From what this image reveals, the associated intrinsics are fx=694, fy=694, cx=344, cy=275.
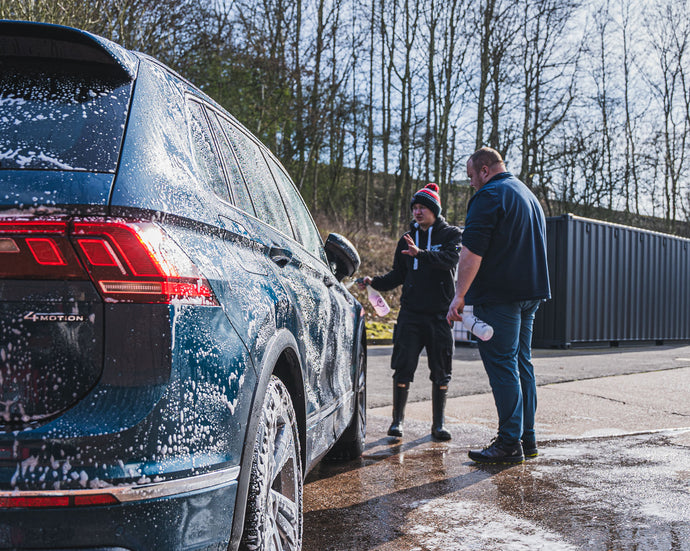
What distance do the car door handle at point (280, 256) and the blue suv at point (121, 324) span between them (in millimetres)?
265

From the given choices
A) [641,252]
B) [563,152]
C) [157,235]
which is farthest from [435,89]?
[157,235]

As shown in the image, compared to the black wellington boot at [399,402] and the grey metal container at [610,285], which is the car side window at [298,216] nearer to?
the black wellington boot at [399,402]

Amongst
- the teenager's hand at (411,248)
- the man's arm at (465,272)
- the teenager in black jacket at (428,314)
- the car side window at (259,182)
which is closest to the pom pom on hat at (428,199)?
the teenager in black jacket at (428,314)

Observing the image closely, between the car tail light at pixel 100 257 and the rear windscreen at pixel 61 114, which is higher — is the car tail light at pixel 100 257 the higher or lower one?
the lower one

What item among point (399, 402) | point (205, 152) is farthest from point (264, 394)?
point (399, 402)

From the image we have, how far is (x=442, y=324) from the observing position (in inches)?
208

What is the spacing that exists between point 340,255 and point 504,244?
1.09 meters

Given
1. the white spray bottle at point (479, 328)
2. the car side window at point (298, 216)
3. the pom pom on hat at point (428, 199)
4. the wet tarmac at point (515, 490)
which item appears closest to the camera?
the wet tarmac at point (515, 490)

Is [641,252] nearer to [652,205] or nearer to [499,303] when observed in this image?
[499,303]

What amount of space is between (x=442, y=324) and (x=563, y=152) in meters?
23.7

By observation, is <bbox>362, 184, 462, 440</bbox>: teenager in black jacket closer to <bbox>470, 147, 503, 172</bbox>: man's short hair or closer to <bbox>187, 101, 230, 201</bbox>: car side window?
<bbox>470, 147, 503, 172</bbox>: man's short hair

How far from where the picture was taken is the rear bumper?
4.63ft

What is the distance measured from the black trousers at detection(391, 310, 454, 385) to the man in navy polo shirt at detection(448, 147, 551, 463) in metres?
0.68

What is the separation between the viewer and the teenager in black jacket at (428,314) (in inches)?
204
